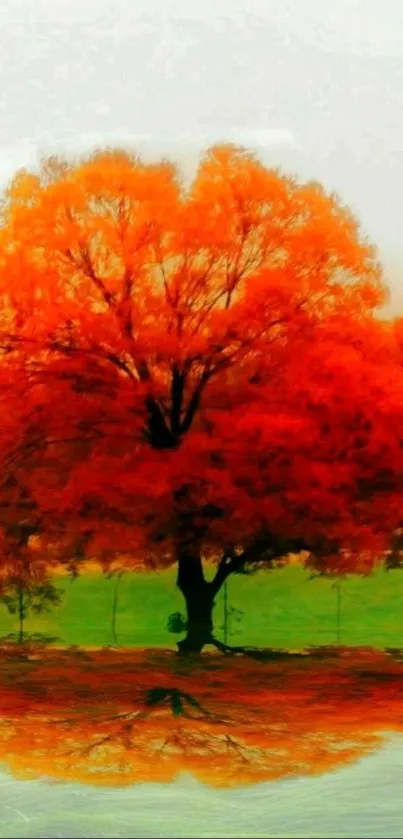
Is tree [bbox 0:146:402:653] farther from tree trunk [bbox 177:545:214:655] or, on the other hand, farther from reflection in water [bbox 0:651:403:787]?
reflection in water [bbox 0:651:403:787]

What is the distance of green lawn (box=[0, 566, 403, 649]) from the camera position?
12.5 metres

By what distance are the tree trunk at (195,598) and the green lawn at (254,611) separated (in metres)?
0.10

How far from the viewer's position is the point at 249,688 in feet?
36.9

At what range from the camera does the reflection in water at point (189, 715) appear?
9250mm

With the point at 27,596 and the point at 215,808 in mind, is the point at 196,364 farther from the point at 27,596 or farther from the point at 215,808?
the point at 215,808

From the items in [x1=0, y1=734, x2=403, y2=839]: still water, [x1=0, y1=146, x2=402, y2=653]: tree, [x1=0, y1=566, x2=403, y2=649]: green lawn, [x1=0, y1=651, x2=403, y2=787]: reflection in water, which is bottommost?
[x1=0, y1=734, x2=403, y2=839]: still water

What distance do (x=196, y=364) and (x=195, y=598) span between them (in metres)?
2.17

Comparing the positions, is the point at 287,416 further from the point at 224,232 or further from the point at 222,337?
the point at 224,232

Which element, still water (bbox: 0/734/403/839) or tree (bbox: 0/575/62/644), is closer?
still water (bbox: 0/734/403/839)

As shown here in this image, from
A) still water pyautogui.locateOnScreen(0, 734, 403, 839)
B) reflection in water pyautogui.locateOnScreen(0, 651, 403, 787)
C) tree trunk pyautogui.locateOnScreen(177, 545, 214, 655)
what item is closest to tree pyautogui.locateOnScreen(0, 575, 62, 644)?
reflection in water pyautogui.locateOnScreen(0, 651, 403, 787)

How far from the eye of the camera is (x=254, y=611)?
12.7 meters

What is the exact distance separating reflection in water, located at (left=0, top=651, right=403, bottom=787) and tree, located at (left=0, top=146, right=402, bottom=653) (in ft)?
3.11

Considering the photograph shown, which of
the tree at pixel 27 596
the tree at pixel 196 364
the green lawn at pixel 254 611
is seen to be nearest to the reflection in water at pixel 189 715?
the green lawn at pixel 254 611

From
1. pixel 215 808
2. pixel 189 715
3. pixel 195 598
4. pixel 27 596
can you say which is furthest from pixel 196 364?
pixel 215 808
